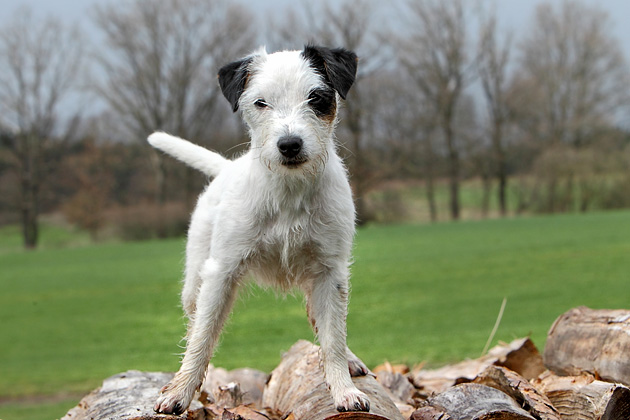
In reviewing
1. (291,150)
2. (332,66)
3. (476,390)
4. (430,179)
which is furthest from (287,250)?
(430,179)

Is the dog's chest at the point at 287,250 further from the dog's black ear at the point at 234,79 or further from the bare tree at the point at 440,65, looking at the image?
Answer: the bare tree at the point at 440,65

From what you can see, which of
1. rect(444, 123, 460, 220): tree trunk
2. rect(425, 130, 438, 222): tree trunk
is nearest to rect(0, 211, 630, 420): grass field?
rect(425, 130, 438, 222): tree trunk

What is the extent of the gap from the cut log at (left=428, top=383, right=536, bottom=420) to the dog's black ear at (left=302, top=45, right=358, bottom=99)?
5.44ft

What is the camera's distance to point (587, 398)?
3.47 m

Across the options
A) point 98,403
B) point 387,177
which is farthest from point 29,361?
point 387,177

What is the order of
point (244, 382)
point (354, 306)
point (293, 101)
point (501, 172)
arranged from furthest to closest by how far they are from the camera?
point (501, 172), point (354, 306), point (244, 382), point (293, 101)

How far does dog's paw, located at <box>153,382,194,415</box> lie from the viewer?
3.47 m

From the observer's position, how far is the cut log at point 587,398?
10.9ft

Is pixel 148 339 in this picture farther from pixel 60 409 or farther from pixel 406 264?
pixel 406 264

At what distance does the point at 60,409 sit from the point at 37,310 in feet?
32.6

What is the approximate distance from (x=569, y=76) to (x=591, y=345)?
4751cm

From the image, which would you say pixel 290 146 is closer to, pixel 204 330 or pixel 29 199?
pixel 204 330

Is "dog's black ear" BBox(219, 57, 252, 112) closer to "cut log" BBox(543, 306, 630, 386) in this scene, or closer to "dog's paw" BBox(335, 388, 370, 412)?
"dog's paw" BBox(335, 388, 370, 412)

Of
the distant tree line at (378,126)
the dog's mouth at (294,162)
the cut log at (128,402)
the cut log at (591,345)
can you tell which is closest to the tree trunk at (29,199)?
the distant tree line at (378,126)
